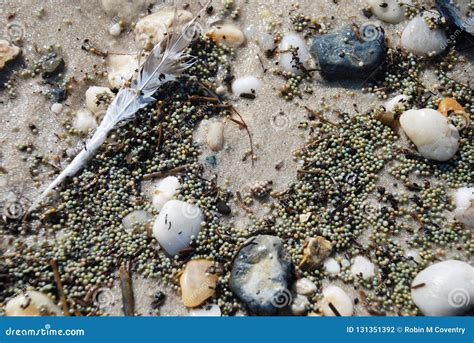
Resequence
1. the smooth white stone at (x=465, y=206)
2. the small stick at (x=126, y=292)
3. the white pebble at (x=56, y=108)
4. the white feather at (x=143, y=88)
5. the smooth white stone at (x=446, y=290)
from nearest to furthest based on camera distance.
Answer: the smooth white stone at (x=446, y=290), the small stick at (x=126, y=292), the smooth white stone at (x=465, y=206), the white feather at (x=143, y=88), the white pebble at (x=56, y=108)

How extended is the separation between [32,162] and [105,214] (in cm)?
104

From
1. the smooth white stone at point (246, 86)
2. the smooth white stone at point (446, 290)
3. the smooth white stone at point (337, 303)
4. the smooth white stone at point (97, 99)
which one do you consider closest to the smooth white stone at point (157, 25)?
the smooth white stone at point (97, 99)

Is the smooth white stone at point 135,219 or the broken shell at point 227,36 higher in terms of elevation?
the broken shell at point 227,36

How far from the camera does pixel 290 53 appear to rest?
5.93 m

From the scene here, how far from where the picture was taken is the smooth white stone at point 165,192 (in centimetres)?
538

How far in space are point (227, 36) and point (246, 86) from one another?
0.68 metres

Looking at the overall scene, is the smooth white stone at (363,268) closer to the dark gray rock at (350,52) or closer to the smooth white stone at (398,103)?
the smooth white stone at (398,103)

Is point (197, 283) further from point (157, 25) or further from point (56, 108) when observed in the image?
point (157, 25)

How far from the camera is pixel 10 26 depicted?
615 centimetres

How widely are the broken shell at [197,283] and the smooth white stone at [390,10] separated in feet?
11.7

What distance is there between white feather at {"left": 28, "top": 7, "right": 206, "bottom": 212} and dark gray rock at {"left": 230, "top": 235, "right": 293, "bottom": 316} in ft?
6.35

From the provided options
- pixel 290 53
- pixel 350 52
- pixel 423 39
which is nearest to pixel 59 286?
pixel 290 53

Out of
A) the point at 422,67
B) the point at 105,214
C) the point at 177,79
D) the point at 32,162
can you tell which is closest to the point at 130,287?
the point at 105,214

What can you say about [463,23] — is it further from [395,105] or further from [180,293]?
[180,293]
